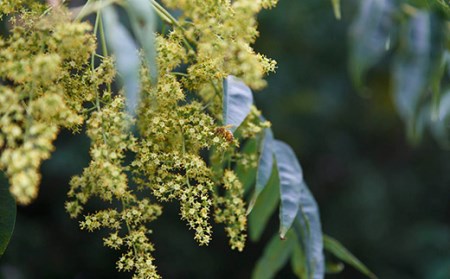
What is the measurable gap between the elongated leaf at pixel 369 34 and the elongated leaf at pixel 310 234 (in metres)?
0.37

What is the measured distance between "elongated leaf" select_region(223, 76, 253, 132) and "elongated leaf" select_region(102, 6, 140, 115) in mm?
225

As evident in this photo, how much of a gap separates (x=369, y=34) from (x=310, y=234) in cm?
54

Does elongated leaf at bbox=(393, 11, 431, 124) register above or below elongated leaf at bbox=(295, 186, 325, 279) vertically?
above

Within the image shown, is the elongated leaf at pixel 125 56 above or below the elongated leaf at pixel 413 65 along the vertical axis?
above

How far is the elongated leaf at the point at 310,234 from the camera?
176 centimetres

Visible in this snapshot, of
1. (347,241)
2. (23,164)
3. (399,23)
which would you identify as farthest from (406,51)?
(347,241)

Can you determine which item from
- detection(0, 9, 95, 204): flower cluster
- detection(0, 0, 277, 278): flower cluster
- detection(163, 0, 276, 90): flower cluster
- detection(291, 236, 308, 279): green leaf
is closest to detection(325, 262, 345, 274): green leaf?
detection(291, 236, 308, 279): green leaf

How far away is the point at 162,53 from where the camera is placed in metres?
1.27

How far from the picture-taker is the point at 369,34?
1661 mm

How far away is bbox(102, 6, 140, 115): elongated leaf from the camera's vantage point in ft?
3.58

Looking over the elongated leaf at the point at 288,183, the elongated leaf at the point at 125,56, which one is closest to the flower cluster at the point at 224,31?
the elongated leaf at the point at 125,56

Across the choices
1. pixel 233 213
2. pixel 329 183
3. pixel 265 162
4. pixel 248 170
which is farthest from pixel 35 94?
pixel 329 183

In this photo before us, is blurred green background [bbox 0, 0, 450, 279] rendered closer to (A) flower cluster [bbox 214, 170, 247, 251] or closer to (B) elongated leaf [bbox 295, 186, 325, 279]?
(B) elongated leaf [bbox 295, 186, 325, 279]

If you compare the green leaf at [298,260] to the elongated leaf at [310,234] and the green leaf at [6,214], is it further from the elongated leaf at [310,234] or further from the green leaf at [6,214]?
the green leaf at [6,214]
